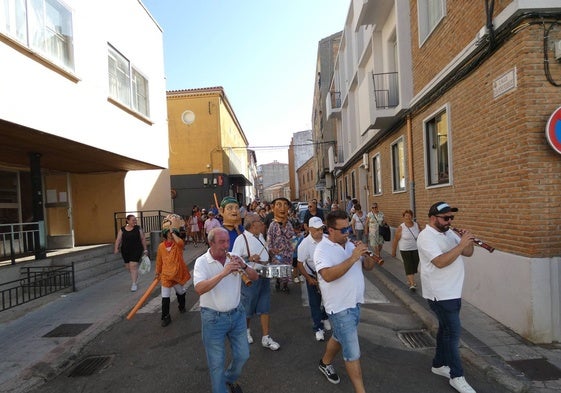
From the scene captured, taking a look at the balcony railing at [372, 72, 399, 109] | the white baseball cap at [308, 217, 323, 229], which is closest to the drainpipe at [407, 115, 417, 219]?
the balcony railing at [372, 72, 399, 109]

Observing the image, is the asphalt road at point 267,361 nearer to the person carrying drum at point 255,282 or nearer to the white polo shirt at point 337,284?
the person carrying drum at point 255,282

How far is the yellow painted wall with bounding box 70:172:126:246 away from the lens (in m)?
13.0

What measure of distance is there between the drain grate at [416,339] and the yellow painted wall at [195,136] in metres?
21.4

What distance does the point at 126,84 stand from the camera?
1090cm

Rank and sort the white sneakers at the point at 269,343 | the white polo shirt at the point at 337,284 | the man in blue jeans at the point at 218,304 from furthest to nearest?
the white sneakers at the point at 269,343
the white polo shirt at the point at 337,284
the man in blue jeans at the point at 218,304

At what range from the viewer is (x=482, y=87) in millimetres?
5875

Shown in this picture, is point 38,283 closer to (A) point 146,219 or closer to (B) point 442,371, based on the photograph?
(A) point 146,219

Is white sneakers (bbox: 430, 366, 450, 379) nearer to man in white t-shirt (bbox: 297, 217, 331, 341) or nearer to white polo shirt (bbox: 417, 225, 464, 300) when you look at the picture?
white polo shirt (bbox: 417, 225, 464, 300)

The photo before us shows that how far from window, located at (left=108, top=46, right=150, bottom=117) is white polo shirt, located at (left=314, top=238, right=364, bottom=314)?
8.42 metres

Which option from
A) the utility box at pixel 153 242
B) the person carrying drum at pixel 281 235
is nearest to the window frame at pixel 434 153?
the person carrying drum at pixel 281 235

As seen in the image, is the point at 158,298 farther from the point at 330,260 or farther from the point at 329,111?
the point at 329,111

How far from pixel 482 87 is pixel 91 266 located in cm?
937

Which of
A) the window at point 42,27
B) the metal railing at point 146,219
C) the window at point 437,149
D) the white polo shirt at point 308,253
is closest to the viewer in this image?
the white polo shirt at point 308,253

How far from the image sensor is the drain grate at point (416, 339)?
4.78 metres
